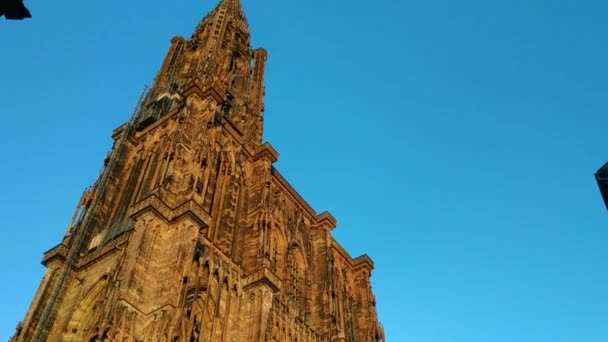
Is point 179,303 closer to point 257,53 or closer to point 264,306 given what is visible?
point 264,306

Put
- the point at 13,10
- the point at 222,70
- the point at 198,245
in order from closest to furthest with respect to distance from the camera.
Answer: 1. the point at 13,10
2. the point at 198,245
3. the point at 222,70

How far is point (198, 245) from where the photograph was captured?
24.8 metres

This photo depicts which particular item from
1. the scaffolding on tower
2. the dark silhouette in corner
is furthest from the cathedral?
the dark silhouette in corner

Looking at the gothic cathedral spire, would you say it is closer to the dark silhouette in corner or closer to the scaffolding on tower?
the scaffolding on tower

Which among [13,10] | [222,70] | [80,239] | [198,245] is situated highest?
[222,70]

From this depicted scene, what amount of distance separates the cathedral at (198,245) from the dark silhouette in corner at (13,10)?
14.0 m

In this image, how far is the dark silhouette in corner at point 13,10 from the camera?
6.14 meters

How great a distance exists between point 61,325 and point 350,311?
665 inches

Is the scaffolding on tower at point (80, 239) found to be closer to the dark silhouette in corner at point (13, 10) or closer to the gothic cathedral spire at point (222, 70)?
the gothic cathedral spire at point (222, 70)

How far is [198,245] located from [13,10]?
62.9 ft

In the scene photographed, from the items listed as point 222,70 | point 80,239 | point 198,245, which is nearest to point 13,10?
point 198,245

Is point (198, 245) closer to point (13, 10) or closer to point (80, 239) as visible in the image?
Result: point (80, 239)

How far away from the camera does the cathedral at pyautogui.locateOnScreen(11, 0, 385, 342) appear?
70.1 feet

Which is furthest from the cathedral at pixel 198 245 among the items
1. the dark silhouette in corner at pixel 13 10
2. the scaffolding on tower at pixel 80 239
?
the dark silhouette in corner at pixel 13 10
